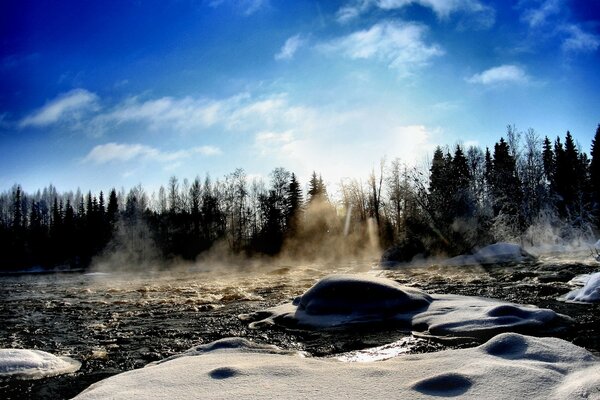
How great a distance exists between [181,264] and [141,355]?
1702 inches

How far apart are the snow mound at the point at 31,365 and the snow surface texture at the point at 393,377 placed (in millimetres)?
1799

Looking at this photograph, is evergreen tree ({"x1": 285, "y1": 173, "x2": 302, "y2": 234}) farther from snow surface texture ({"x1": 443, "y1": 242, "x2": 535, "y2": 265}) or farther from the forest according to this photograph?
snow surface texture ({"x1": 443, "y1": 242, "x2": 535, "y2": 265})

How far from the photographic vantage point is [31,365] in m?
5.59

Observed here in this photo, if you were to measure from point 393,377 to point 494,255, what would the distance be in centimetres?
2403

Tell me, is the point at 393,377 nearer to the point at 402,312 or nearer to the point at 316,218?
the point at 402,312

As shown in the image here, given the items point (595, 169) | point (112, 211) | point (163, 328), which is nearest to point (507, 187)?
point (595, 169)

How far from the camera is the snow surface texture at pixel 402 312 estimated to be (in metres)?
6.76

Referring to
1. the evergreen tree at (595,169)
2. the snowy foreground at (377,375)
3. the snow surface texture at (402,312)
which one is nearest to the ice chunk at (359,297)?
the snow surface texture at (402,312)

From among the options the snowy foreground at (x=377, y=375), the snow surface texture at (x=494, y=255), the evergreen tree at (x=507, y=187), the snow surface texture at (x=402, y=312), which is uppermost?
the evergreen tree at (x=507, y=187)

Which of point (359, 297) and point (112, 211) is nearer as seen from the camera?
point (359, 297)

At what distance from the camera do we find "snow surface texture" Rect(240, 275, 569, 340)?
266 inches

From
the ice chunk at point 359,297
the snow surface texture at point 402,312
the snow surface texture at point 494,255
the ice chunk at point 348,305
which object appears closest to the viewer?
the snow surface texture at point 402,312

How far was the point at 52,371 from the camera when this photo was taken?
5559 millimetres

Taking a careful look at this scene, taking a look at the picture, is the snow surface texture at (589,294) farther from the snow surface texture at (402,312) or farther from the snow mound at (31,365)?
the snow mound at (31,365)
